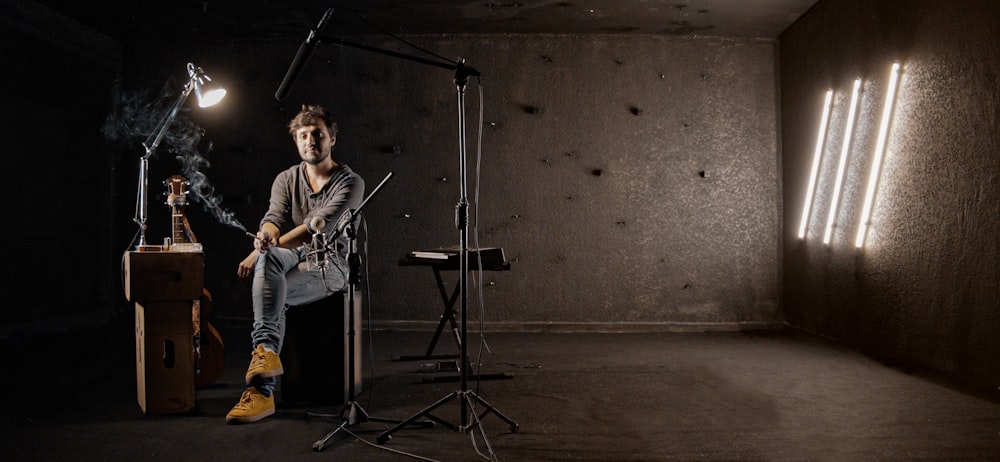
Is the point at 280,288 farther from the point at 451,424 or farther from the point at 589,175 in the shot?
the point at 589,175

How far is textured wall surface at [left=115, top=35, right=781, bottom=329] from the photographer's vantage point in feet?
18.7

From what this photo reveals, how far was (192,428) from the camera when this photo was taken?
2.67 m

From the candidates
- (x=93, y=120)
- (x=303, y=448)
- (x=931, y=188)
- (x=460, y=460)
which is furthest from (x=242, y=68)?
(x=931, y=188)

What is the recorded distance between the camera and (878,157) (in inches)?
169

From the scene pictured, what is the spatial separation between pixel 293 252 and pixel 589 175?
3.25 metres

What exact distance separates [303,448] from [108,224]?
4.82 metres

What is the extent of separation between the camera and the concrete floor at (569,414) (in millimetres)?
2336

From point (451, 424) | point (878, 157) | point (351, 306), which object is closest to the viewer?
point (351, 306)

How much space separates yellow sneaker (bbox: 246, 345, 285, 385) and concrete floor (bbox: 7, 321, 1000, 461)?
0.69 feet

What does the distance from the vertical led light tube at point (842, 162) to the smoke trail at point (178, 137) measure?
5.11 metres

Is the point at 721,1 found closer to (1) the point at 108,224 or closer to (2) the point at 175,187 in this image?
(2) the point at 175,187

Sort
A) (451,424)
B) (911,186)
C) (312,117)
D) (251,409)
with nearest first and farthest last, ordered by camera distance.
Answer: (451,424) < (251,409) < (312,117) < (911,186)

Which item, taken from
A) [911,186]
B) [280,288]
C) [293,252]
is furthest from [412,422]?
[911,186]

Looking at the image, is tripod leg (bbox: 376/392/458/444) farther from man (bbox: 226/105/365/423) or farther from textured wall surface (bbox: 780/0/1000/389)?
textured wall surface (bbox: 780/0/1000/389)
